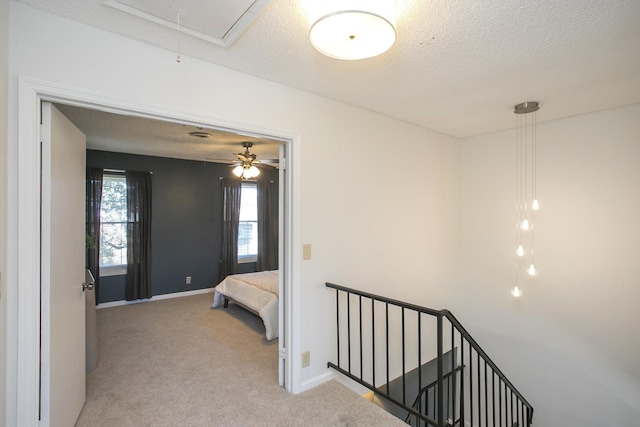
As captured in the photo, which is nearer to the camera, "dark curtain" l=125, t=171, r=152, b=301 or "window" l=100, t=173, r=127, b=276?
"window" l=100, t=173, r=127, b=276

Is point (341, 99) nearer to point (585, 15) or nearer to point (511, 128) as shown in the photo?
point (585, 15)

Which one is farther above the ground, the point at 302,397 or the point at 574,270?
the point at 574,270

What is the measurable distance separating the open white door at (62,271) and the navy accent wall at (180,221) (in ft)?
10.6

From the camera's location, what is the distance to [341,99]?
2730 millimetres

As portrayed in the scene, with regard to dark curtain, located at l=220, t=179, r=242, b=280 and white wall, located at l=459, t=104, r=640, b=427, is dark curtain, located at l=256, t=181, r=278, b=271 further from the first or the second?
white wall, located at l=459, t=104, r=640, b=427

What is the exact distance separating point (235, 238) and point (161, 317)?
202cm

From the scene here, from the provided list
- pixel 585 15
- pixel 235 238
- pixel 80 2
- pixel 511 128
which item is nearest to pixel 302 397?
pixel 80 2

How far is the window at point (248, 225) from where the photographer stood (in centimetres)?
630

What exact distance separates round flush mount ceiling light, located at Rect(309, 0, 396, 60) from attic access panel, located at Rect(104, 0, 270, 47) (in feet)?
1.03

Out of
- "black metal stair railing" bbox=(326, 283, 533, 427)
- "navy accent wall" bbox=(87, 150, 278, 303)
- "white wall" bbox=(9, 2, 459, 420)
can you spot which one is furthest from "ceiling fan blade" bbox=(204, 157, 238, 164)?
"black metal stair railing" bbox=(326, 283, 533, 427)

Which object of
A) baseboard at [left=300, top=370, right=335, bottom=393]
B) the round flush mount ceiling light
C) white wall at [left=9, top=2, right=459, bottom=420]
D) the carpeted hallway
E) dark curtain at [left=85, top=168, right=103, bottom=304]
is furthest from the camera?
dark curtain at [left=85, top=168, right=103, bottom=304]

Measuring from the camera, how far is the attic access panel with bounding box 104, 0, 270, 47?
148 centimetres

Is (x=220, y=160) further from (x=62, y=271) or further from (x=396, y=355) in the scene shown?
(x=396, y=355)

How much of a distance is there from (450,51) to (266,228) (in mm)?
5102
